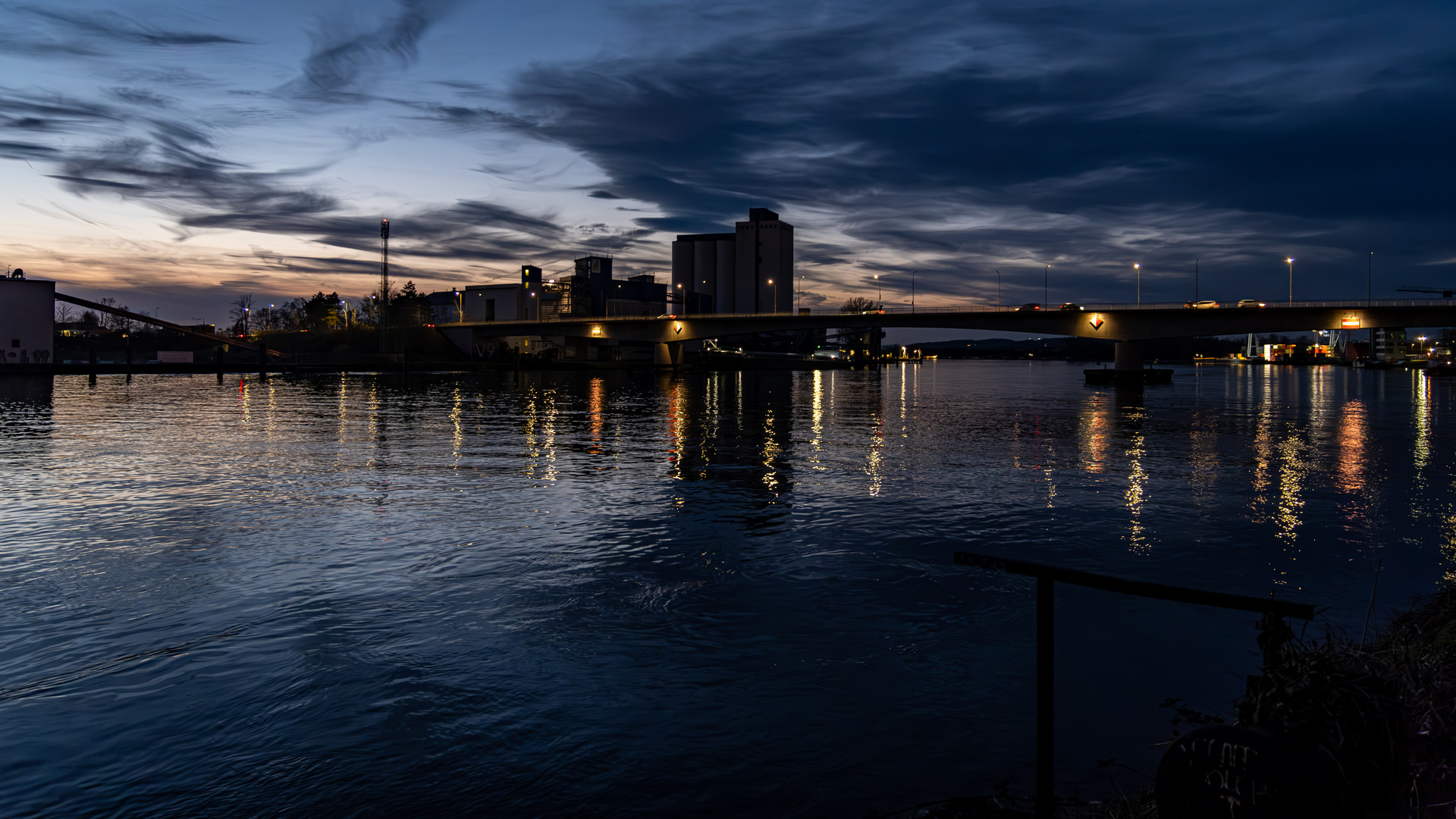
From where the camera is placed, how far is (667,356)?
13700 cm

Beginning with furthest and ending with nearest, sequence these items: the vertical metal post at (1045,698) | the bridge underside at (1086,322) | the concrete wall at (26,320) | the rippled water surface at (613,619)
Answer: the bridge underside at (1086,322), the concrete wall at (26,320), the rippled water surface at (613,619), the vertical metal post at (1045,698)

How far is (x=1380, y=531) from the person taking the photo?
1612 centimetres

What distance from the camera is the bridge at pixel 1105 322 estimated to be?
93000 mm

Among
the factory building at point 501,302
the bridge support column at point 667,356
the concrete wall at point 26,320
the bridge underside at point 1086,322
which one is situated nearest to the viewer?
the concrete wall at point 26,320

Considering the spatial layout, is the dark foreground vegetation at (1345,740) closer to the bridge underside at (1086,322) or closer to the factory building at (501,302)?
the bridge underside at (1086,322)

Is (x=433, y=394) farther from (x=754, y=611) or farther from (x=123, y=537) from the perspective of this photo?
(x=754, y=611)

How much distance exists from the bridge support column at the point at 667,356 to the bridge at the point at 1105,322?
0.17 metres

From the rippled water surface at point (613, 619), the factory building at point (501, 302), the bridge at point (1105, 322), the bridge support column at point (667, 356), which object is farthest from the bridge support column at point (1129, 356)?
the factory building at point (501, 302)

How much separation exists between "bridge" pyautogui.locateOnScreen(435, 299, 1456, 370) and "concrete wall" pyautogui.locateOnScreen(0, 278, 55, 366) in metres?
64.5

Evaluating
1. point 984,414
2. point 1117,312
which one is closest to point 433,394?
point 984,414

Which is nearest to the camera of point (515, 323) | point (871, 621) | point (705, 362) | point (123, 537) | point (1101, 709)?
point (1101, 709)

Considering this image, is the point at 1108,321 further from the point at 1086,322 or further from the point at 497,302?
the point at 497,302

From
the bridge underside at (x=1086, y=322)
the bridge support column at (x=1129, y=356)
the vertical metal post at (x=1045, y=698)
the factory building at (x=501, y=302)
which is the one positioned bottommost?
the vertical metal post at (x=1045, y=698)

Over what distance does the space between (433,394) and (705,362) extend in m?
94.3
